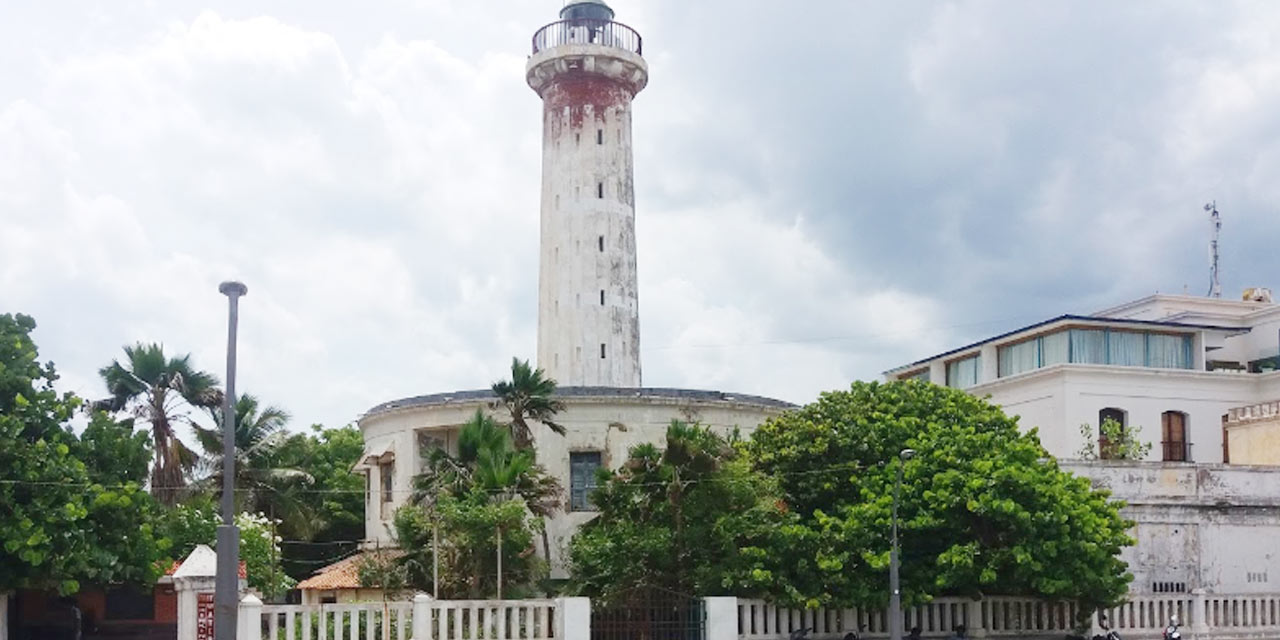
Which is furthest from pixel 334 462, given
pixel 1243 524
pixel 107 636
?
pixel 1243 524

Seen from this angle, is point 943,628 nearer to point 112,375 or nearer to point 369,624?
point 369,624

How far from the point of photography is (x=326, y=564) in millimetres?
48031

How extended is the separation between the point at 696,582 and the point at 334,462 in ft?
93.8

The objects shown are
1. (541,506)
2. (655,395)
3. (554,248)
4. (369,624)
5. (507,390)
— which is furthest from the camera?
(554,248)

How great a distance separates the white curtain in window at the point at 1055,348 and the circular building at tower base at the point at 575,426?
965 cm

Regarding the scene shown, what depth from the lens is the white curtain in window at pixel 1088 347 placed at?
45312 mm

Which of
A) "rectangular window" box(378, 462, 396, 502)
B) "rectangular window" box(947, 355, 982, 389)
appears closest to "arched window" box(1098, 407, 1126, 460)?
"rectangular window" box(947, 355, 982, 389)

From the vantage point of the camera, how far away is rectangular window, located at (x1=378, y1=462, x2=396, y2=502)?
137 ft

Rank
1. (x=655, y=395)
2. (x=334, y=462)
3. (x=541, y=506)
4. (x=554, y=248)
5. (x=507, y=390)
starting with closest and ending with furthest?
1. (x=541, y=506)
2. (x=507, y=390)
3. (x=655, y=395)
4. (x=554, y=248)
5. (x=334, y=462)

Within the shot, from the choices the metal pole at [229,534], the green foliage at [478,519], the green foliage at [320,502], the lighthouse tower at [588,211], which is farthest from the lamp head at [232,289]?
the lighthouse tower at [588,211]

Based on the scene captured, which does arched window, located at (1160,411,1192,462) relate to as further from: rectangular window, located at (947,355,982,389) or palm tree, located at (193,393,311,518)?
palm tree, located at (193,393,311,518)

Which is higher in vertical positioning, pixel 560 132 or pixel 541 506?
pixel 560 132

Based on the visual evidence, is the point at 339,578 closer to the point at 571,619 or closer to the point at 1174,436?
the point at 571,619

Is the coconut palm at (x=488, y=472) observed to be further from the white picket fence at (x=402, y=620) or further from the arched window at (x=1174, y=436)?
the arched window at (x=1174, y=436)
